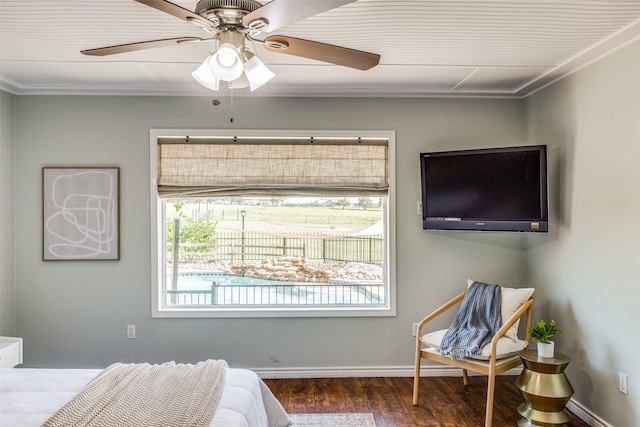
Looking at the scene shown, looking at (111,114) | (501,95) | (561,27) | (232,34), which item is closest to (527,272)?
(501,95)

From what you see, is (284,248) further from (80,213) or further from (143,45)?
(143,45)

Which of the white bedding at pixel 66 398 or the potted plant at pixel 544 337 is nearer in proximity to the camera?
the white bedding at pixel 66 398

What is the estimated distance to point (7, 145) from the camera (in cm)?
375

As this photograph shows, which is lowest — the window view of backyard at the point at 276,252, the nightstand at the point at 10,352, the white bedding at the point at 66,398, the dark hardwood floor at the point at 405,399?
the dark hardwood floor at the point at 405,399

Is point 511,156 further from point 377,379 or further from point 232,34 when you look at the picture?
point 232,34

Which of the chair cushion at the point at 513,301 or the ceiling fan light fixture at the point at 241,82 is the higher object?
the ceiling fan light fixture at the point at 241,82

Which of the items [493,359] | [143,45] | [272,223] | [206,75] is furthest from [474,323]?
[143,45]

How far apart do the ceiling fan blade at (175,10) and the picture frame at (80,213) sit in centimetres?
244

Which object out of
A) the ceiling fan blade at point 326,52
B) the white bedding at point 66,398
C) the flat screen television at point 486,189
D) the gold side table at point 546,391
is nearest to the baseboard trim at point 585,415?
the gold side table at point 546,391

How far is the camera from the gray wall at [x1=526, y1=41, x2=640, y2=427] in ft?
8.99

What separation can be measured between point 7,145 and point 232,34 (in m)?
2.88

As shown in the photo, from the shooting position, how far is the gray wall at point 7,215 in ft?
12.1

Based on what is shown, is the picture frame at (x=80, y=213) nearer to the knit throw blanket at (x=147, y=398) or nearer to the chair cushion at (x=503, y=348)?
the knit throw blanket at (x=147, y=398)

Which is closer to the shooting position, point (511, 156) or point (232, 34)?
point (232, 34)
